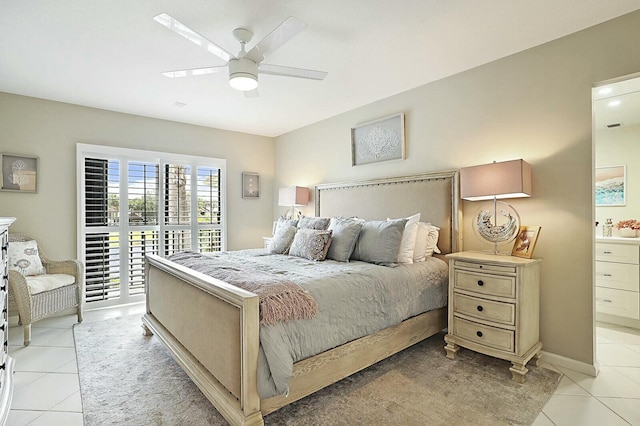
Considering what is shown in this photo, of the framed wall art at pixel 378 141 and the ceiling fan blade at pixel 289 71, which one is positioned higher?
the ceiling fan blade at pixel 289 71

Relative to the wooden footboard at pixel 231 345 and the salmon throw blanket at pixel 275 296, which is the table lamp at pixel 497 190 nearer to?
the wooden footboard at pixel 231 345

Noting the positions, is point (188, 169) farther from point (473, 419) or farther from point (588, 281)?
point (588, 281)

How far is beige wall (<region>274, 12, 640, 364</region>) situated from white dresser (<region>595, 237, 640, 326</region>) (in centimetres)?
144

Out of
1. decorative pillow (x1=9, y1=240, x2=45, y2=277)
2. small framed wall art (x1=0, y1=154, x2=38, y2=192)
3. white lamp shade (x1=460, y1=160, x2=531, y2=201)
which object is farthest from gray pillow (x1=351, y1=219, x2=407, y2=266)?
small framed wall art (x1=0, y1=154, x2=38, y2=192)

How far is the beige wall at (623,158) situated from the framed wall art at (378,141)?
2567 mm

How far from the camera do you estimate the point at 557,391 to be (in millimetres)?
2148

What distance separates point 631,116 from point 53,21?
215 inches

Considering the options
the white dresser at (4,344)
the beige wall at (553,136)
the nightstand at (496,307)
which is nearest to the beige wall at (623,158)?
the beige wall at (553,136)

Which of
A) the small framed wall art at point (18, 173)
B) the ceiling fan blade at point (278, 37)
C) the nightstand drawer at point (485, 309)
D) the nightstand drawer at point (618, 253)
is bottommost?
the nightstand drawer at point (485, 309)

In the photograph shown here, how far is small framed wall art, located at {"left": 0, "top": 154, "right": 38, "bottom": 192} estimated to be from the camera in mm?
3547

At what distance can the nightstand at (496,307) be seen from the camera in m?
2.29

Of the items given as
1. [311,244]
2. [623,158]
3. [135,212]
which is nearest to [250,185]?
[135,212]

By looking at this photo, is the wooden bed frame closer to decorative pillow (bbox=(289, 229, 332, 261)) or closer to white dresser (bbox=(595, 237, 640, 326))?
decorative pillow (bbox=(289, 229, 332, 261))

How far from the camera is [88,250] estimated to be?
13.2ft
